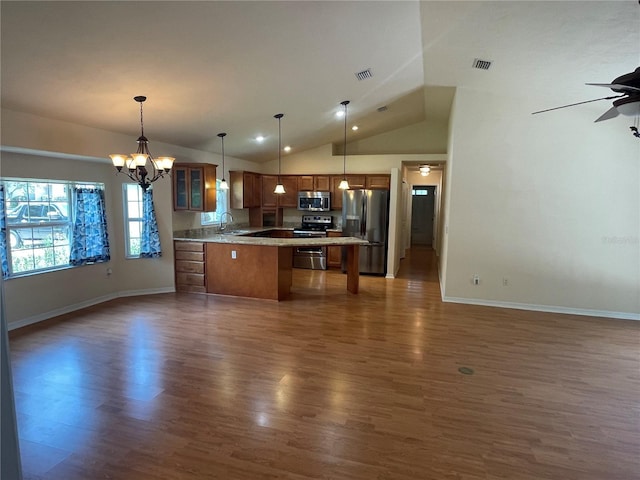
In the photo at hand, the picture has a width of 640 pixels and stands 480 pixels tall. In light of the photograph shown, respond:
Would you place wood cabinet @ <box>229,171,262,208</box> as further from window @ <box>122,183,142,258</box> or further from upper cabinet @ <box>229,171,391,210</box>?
window @ <box>122,183,142,258</box>

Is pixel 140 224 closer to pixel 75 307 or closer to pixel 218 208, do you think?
pixel 75 307

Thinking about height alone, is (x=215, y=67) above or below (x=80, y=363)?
above

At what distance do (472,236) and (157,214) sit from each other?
194 inches

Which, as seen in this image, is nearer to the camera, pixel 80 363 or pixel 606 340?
pixel 80 363

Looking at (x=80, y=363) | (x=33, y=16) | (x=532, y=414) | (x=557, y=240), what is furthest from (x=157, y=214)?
(x=557, y=240)

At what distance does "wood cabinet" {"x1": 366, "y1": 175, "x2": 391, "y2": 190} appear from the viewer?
24.6ft

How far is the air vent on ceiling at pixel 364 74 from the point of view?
4300 millimetres

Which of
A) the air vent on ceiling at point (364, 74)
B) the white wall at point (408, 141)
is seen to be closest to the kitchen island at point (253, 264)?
the air vent on ceiling at point (364, 74)

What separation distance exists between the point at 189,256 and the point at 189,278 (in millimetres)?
375

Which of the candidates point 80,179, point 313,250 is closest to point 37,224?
point 80,179

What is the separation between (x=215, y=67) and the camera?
3.52 metres

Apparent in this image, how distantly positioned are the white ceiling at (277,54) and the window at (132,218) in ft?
3.06

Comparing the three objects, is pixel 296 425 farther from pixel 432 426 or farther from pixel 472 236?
pixel 472 236

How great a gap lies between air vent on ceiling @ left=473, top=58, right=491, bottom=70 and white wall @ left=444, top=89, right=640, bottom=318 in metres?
0.84
